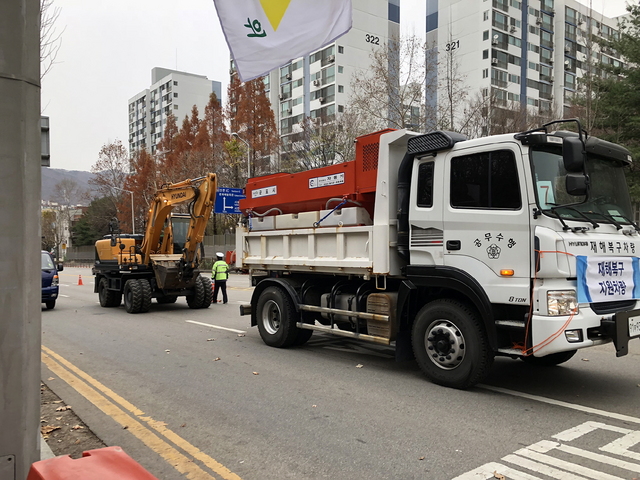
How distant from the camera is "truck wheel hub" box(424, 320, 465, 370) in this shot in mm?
5953

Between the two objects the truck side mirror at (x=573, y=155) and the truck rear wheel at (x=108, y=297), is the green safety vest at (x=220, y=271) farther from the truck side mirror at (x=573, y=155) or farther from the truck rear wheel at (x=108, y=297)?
the truck side mirror at (x=573, y=155)

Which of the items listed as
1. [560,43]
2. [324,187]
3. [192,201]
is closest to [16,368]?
[324,187]

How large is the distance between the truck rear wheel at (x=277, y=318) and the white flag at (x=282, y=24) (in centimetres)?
417

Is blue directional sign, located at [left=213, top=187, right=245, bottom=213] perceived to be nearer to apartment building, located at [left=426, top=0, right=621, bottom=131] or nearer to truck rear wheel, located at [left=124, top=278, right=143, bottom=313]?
truck rear wheel, located at [left=124, top=278, right=143, bottom=313]

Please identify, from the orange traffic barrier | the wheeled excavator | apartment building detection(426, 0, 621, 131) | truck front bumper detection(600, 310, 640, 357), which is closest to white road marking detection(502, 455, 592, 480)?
truck front bumper detection(600, 310, 640, 357)

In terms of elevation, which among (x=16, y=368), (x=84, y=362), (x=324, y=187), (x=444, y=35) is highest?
(x=444, y=35)

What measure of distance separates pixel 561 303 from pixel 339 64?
55507 millimetres

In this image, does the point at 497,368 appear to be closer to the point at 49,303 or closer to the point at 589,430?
the point at 589,430

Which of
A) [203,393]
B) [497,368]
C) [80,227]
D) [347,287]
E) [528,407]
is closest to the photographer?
[528,407]

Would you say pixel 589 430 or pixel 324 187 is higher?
pixel 324 187

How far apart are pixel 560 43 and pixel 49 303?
210 feet

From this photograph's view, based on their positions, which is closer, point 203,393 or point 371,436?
point 371,436

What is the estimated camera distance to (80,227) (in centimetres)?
8244

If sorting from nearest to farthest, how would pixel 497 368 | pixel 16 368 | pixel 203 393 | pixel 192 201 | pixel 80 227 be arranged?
1. pixel 16 368
2. pixel 203 393
3. pixel 497 368
4. pixel 192 201
5. pixel 80 227
